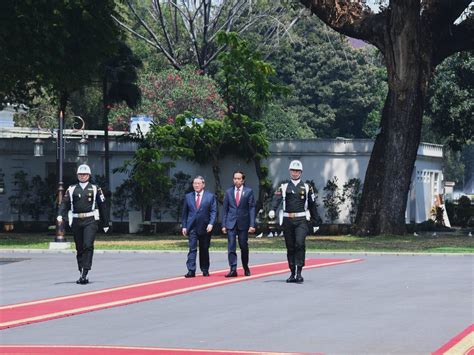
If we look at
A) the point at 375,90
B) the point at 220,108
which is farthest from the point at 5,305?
the point at 375,90

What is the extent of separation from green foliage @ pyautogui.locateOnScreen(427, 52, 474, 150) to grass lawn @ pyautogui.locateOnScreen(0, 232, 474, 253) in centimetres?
1125

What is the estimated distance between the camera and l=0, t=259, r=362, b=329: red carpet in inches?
637

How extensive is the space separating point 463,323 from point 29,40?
90.6 feet

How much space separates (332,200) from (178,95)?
30.5m

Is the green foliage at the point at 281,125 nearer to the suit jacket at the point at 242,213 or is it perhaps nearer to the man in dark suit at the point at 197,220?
the man in dark suit at the point at 197,220

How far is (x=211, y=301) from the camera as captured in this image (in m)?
18.0

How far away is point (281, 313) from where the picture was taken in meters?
16.1

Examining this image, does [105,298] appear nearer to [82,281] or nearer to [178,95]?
[82,281]

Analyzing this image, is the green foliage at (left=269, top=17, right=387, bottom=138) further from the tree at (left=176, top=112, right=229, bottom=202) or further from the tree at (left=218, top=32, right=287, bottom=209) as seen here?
the tree at (left=218, top=32, right=287, bottom=209)

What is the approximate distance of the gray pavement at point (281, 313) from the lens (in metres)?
13.3

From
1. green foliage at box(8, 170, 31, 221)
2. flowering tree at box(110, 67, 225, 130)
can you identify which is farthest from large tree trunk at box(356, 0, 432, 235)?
flowering tree at box(110, 67, 225, 130)

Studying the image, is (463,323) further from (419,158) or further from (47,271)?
(419,158)

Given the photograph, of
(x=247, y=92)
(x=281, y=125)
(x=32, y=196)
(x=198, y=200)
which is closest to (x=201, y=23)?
(x=281, y=125)

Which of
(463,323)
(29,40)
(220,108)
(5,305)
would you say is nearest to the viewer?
(463,323)
